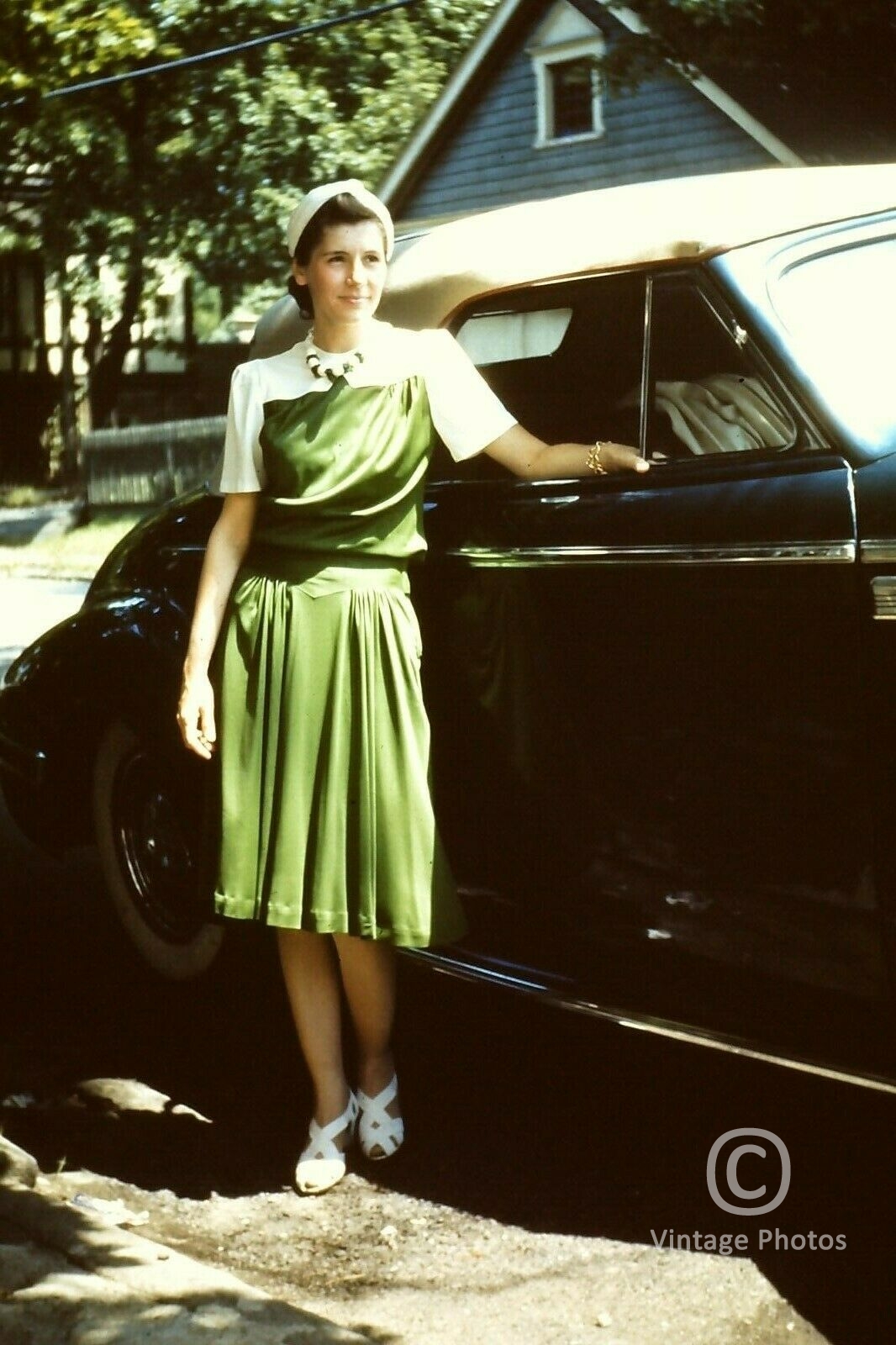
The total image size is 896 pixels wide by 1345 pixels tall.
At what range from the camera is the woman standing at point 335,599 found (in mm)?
3629

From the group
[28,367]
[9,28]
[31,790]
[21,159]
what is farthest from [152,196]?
[31,790]


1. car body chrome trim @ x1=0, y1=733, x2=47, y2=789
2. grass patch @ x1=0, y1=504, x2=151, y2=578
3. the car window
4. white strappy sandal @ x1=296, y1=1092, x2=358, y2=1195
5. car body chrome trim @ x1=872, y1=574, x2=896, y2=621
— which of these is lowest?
white strappy sandal @ x1=296, y1=1092, x2=358, y2=1195

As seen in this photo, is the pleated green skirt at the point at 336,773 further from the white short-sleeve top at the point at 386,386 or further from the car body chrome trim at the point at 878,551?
the car body chrome trim at the point at 878,551

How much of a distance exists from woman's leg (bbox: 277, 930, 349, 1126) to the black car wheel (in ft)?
2.81

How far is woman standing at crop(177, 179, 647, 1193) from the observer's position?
11.9ft

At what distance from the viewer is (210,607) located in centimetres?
374

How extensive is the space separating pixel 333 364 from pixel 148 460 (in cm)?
2178

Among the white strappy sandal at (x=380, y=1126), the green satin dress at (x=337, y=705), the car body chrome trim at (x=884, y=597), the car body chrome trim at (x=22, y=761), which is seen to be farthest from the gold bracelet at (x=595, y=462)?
the car body chrome trim at (x=22, y=761)

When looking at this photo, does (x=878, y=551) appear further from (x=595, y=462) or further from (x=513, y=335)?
(x=513, y=335)

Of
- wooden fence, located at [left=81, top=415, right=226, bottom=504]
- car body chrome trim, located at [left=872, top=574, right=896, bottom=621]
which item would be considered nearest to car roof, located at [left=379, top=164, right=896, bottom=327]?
car body chrome trim, located at [left=872, top=574, right=896, bottom=621]

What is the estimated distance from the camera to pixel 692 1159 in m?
3.86

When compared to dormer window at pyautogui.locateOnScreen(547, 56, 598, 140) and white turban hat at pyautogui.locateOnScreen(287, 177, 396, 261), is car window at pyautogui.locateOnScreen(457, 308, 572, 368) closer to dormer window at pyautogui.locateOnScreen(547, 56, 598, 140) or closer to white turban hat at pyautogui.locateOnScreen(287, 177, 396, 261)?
white turban hat at pyautogui.locateOnScreen(287, 177, 396, 261)

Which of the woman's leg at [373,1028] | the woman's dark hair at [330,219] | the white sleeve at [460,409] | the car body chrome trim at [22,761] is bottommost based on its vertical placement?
the woman's leg at [373,1028]

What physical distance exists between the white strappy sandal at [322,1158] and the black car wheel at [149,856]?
3.06 ft
